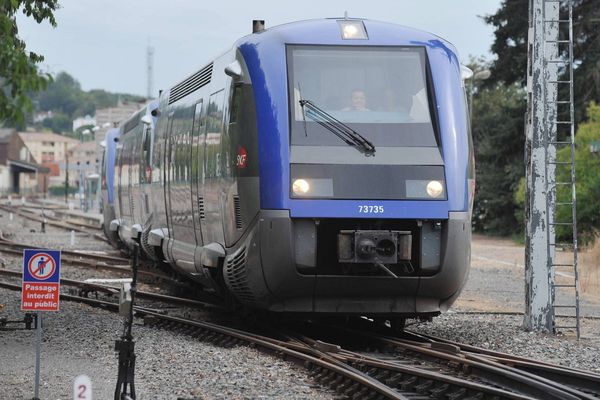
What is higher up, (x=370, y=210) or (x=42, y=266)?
(x=370, y=210)

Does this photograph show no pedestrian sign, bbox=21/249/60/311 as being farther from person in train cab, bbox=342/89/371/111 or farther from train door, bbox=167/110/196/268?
train door, bbox=167/110/196/268

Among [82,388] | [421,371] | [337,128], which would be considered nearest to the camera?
[82,388]

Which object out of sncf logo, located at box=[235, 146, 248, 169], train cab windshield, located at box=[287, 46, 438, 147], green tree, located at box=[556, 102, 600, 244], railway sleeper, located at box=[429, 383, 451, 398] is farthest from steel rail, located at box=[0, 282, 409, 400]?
green tree, located at box=[556, 102, 600, 244]

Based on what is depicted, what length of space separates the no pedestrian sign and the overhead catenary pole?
21.9ft

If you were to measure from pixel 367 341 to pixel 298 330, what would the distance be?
48.5 inches

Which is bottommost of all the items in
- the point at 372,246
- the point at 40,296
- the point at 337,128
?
the point at 40,296

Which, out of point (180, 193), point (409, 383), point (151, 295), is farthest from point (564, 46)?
point (409, 383)

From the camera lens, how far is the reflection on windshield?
39.4ft

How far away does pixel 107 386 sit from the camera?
32.5 feet

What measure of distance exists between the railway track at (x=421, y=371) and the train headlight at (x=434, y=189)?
152 centimetres

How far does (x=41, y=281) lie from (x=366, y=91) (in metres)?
4.14

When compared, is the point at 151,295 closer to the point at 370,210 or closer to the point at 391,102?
the point at 391,102

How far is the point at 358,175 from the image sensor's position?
11531 mm

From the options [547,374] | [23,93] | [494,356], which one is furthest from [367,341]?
[23,93]
